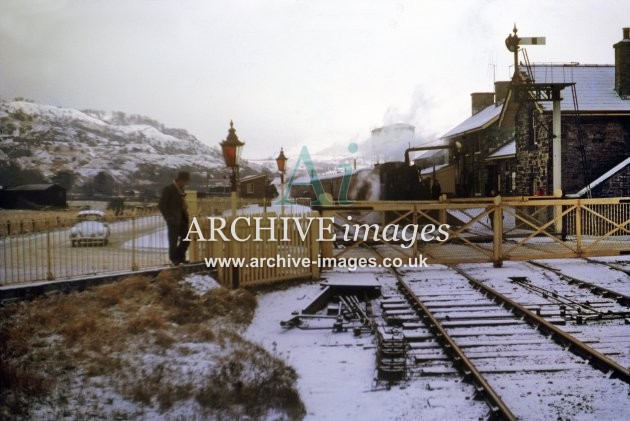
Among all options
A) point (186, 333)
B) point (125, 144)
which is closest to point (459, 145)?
point (125, 144)

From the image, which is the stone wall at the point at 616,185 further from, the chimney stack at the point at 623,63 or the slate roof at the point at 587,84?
the chimney stack at the point at 623,63

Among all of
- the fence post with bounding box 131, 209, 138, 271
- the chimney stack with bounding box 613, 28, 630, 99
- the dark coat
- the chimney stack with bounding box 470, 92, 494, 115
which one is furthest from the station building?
the fence post with bounding box 131, 209, 138, 271

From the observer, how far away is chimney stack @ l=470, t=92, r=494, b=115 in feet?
105

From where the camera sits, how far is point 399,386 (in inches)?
183

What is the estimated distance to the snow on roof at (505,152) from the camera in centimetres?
2186

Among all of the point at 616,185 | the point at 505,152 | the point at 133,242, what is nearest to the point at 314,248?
the point at 133,242

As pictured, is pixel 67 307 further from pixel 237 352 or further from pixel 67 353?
pixel 237 352

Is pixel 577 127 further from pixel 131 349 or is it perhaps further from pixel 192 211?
pixel 131 349

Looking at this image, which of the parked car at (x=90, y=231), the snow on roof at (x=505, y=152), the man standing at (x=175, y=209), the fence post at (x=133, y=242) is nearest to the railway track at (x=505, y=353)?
the man standing at (x=175, y=209)

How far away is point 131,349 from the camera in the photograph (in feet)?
17.2

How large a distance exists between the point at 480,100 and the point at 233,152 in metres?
27.9

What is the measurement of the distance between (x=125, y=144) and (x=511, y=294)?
6.84 metres

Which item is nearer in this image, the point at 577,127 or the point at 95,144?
the point at 95,144

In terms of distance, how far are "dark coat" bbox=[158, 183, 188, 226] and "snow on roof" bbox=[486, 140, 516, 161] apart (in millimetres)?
17413
